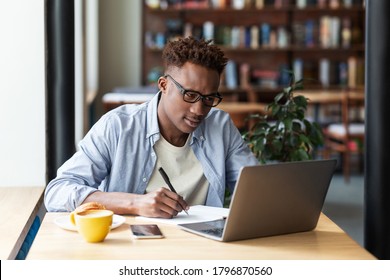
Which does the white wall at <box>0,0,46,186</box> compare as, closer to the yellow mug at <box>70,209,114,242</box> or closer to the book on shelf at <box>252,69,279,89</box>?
the yellow mug at <box>70,209,114,242</box>

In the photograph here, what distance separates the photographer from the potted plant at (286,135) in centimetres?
339

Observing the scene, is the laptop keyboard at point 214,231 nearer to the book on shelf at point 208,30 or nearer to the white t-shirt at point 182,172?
the white t-shirt at point 182,172

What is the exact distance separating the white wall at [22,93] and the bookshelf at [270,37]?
4.90 m

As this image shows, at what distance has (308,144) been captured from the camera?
3494mm

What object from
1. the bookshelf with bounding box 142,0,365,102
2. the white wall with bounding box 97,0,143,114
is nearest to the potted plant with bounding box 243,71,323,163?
the bookshelf with bounding box 142,0,365,102

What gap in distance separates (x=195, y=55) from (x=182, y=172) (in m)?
0.42

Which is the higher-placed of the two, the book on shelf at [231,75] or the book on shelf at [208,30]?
the book on shelf at [208,30]

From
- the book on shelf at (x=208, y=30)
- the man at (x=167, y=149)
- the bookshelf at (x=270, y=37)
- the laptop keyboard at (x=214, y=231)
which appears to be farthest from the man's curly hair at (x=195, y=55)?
the book on shelf at (x=208, y=30)

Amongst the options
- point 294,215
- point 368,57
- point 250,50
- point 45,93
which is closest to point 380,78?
point 368,57

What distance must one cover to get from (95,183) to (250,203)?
2.34 feet

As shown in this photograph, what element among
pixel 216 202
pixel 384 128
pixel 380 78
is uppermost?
pixel 380 78

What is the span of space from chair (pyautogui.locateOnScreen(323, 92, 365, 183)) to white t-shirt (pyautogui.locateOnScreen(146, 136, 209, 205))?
14.4ft

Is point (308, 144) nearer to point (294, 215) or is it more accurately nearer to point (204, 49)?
point (204, 49)

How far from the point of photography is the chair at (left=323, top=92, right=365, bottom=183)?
22.2ft
